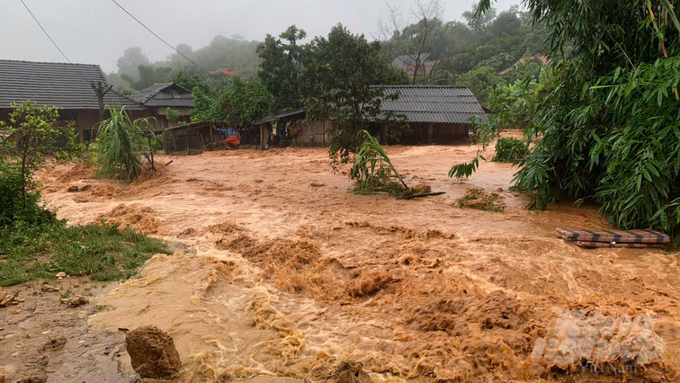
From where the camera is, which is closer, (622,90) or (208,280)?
(208,280)

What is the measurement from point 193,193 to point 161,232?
3.20 metres

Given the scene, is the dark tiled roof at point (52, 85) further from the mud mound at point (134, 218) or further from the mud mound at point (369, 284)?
the mud mound at point (369, 284)

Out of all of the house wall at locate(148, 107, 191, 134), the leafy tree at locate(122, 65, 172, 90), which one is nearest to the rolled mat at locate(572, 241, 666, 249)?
the house wall at locate(148, 107, 191, 134)

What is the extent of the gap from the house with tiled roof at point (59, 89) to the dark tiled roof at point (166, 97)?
1781 mm

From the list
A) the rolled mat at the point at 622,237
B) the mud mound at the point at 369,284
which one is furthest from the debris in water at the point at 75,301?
the rolled mat at the point at 622,237

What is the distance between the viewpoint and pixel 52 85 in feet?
69.1

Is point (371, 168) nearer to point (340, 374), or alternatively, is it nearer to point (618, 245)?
point (618, 245)

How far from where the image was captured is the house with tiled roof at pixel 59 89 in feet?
64.9

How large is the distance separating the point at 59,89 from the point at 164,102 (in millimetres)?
5347

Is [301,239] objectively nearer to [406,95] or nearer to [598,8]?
[598,8]

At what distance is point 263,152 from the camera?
1980 centimetres

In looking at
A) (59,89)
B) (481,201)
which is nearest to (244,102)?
(59,89)

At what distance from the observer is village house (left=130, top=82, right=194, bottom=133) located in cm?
2456

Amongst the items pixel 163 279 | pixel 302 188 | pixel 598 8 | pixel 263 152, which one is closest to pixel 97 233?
pixel 163 279
